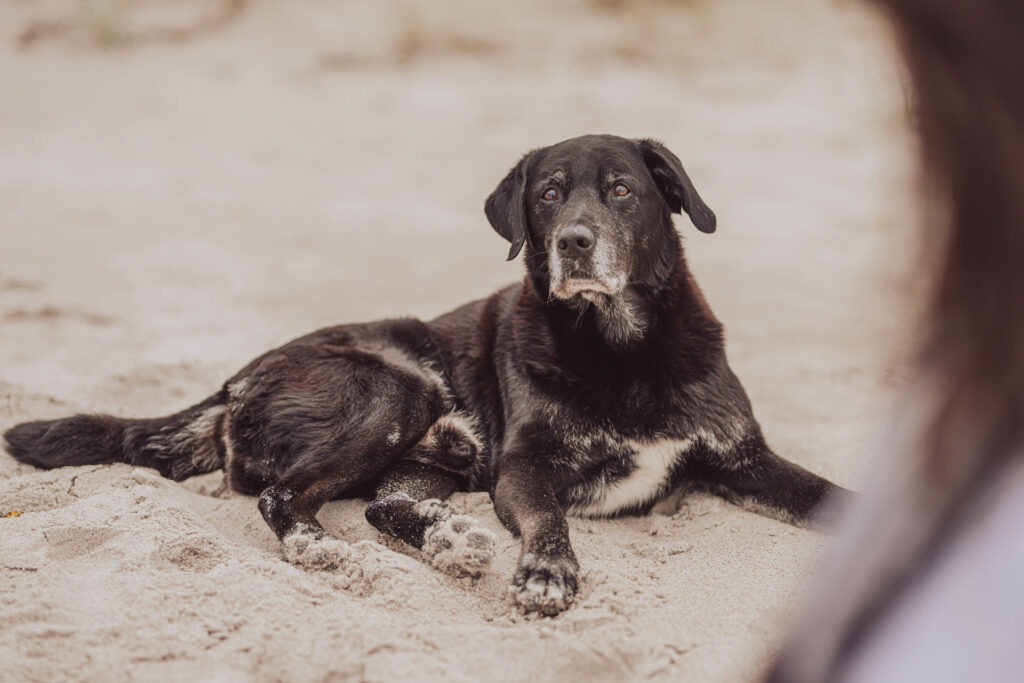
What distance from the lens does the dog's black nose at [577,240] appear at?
337 centimetres

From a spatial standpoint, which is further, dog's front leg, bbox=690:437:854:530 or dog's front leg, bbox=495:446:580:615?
dog's front leg, bbox=690:437:854:530

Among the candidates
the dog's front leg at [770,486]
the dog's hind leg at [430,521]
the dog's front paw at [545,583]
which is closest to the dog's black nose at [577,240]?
the dog's front leg at [770,486]

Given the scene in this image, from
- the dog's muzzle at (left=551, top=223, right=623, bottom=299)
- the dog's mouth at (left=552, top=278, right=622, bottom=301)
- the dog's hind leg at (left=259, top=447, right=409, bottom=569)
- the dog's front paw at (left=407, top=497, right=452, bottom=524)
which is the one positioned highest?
the dog's muzzle at (left=551, top=223, right=623, bottom=299)

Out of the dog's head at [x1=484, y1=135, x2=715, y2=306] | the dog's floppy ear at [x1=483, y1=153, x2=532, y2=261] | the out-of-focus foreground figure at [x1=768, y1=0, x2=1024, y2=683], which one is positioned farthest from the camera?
the dog's floppy ear at [x1=483, y1=153, x2=532, y2=261]

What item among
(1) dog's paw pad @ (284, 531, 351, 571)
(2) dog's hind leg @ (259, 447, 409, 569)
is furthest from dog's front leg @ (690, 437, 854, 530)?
(1) dog's paw pad @ (284, 531, 351, 571)

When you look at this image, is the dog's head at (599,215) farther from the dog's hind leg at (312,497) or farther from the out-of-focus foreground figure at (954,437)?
the out-of-focus foreground figure at (954,437)

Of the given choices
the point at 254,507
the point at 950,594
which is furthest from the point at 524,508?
the point at 950,594

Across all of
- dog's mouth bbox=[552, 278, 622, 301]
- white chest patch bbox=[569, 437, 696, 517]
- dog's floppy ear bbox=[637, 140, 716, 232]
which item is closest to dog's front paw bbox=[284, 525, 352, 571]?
white chest patch bbox=[569, 437, 696, 517]

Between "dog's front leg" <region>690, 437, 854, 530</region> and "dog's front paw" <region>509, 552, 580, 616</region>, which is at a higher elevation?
"dog's front leg" <region>690, 437, 854, 530</region>

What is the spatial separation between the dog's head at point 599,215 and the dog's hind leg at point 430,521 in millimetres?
883

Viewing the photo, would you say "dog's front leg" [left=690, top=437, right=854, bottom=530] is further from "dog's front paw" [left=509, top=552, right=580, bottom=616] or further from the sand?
"dog's front paw" [left=509, top=552, right=580, bottom=616]

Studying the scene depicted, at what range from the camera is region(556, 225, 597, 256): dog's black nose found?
11.1 feet

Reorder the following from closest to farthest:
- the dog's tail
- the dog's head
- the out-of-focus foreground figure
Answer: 1. the out-of-focus foreground figure
2. the dog's head
3. the dog's tail

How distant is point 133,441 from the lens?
3.69 m
